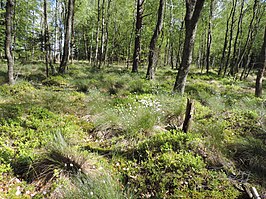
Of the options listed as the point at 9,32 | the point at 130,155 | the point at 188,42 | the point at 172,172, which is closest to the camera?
the point at 172,172

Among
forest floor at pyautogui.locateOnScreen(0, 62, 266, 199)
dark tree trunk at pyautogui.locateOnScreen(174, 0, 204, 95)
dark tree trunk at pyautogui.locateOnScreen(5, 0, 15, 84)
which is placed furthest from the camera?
dark tree trunk at pyautogui.locateOnScreen(5, 0, 15, 84)

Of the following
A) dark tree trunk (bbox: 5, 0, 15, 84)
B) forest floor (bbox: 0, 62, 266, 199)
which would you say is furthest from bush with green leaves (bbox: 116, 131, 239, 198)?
dark tree trunk (bbox: 5, 0, 15, 84)

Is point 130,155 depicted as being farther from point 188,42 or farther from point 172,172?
point 188,42

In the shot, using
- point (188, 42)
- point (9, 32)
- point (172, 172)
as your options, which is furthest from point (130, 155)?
point (9, 32)

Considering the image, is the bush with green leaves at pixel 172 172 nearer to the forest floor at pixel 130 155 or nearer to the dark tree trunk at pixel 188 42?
the forest floor at pixel 130 155

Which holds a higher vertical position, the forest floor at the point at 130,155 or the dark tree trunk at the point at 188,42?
the dark tree trunk at the point at 188,42

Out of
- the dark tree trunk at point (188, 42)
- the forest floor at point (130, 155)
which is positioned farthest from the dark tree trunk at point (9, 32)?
the dark tree trunk at point (188, 42)

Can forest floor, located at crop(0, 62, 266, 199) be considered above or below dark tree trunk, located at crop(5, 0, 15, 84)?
below

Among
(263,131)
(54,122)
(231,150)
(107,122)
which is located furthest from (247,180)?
(54,122)

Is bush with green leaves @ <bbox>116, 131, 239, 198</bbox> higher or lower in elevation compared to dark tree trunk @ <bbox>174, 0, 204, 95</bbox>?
lower

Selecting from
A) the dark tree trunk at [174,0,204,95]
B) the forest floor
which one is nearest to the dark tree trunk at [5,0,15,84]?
the forest floor

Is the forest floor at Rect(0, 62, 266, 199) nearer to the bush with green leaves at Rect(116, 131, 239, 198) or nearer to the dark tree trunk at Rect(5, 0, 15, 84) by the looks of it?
the bush with green leaves at Rect(116, 131, 239, 198)

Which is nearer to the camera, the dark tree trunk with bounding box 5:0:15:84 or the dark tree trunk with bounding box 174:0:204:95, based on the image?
the dark tree trunk with bounding box 174:0:204:95

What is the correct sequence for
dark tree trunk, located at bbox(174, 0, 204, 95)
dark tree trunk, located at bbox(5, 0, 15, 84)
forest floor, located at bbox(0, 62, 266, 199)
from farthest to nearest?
dark tree trunk, located at bbox(5, 0, 15, 84) → dark tree trunk, located at bbox(174, 0, 204, 95) → forest floor, located at bbox(0, 62, 266, 199)
